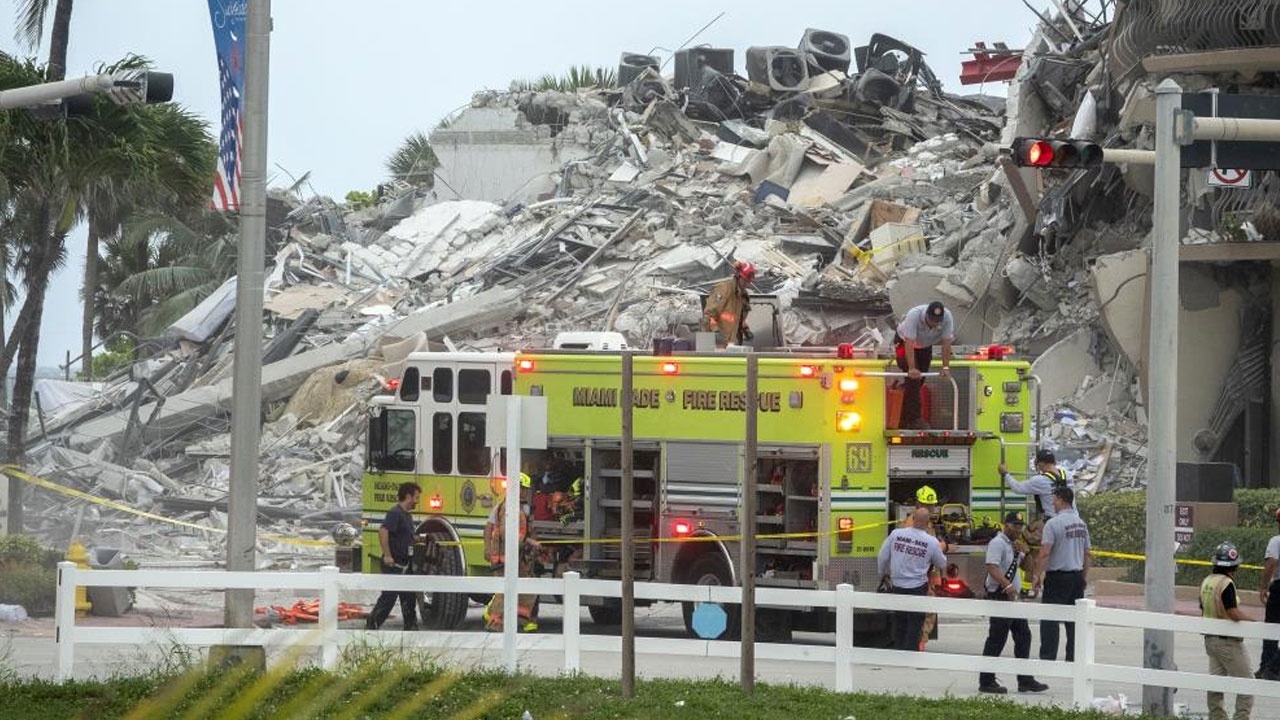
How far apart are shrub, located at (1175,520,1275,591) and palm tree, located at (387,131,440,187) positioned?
3299cm

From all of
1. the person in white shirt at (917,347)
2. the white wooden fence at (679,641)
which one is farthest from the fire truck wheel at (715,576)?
the white wooden fence at (679,641)

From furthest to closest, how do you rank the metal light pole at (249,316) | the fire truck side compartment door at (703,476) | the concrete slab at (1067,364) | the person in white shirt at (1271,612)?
the concrete slab at (1067,364), the fire truck side compartment door at (703,476), the metal light pole at (249,316), the person in white shirt at (1271,612)

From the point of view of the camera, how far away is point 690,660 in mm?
18125

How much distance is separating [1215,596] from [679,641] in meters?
4.37

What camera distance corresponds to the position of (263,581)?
1465 cm

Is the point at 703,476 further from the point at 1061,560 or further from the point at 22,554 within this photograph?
the point at 22,554

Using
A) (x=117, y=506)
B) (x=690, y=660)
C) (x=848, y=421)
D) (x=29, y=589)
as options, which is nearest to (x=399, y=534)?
(x=690, y=660)

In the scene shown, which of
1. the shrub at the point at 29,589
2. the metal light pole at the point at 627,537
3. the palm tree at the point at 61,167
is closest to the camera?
the metal light pole at the point at 627,537

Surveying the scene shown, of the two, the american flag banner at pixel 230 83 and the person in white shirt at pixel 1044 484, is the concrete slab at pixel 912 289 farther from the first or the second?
the american flag banner at pixel 230 83

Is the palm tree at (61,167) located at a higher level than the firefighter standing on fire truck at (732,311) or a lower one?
higher

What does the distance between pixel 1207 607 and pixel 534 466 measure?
794cm

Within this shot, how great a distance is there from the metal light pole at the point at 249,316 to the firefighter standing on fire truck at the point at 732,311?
7140 millimetres

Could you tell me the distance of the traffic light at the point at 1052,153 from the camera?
48.0 ft

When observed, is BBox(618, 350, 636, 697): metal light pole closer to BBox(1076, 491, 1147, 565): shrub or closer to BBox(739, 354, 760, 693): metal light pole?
BBox(739, 354, 760, 693): metal light pole
